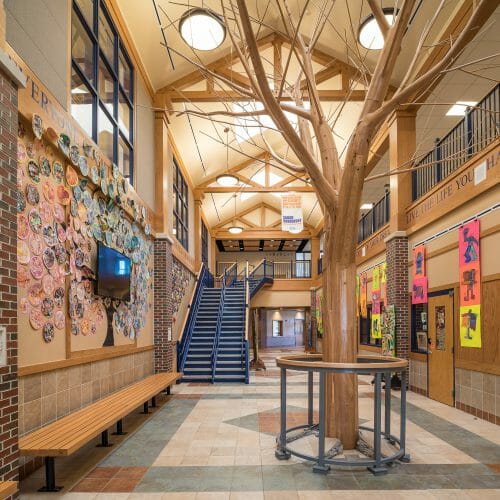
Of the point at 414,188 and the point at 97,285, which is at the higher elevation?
the point at 414,188

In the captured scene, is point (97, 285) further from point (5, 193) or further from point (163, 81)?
point (163, 81)

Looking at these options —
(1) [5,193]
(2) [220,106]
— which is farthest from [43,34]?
(2) [220,106]

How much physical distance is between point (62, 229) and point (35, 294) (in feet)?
2.97

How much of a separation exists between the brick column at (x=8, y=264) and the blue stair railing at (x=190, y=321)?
754 cm

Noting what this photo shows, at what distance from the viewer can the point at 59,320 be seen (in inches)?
191

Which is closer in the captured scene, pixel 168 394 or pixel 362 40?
pixel 362 40

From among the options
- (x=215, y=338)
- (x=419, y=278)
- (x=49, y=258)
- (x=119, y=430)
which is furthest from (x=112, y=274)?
(x=215, y=338)

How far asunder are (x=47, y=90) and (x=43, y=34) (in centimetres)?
61

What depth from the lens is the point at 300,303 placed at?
22281 mm

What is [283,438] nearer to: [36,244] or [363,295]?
[36,244]

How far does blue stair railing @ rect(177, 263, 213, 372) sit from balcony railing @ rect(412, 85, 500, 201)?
6305mm

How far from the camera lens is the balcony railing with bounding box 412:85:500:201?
22.3 feet

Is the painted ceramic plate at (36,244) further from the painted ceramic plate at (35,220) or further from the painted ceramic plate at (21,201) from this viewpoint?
the painted ceramic plate at (21,201)

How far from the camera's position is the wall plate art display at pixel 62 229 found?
4250 mm
